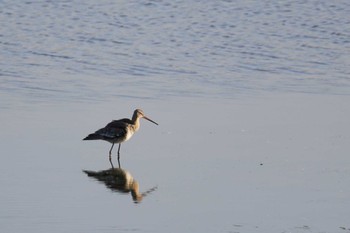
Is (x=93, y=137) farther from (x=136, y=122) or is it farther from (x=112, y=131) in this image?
(x=136, y=122)

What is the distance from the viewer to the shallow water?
11.3 m

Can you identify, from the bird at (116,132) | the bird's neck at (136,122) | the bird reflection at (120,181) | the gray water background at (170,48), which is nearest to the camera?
the bird reflection at (120,181)

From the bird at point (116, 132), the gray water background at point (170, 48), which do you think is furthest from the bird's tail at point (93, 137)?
the gray water background at point (170, 48)

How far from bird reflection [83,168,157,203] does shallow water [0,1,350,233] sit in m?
0.09

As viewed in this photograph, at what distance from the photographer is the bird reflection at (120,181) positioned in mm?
12171

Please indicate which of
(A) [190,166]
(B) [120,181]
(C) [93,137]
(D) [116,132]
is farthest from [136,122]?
(B) [120,181]

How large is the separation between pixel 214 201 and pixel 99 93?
6.64 meters

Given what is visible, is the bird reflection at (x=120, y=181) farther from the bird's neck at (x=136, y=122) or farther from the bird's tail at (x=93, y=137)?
the bird's neck at (x=136, y=122)

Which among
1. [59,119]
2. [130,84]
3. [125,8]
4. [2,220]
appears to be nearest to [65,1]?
[125,8]

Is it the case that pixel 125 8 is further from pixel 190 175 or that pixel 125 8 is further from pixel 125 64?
pixel 190 175

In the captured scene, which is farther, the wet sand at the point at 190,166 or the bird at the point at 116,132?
the bird at the point at 116,132

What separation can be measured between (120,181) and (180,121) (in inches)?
117

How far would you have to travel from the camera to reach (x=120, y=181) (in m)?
12.9

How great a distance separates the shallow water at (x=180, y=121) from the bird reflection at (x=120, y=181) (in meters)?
0.09
